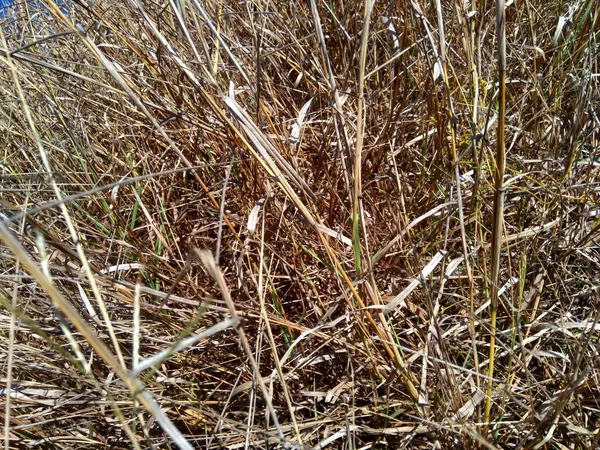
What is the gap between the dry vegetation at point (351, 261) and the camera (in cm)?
65

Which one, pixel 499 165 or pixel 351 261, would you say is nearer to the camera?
pixel 499 165

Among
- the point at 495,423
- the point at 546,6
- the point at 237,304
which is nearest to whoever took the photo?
the point at 495,423

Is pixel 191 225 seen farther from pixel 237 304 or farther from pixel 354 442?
pixel 354 442

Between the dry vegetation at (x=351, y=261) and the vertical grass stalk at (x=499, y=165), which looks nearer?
the vertical grass stalk at (x=499, y=165)

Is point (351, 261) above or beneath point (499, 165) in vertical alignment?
beneath

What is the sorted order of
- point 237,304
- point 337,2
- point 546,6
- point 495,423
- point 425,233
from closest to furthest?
point 495,423, point 237,304, point 425,233, point 546,6, point 337,2

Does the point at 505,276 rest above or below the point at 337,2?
below

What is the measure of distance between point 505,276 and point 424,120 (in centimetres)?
25

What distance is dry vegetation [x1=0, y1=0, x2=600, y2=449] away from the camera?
2.12ft

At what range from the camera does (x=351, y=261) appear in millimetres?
802

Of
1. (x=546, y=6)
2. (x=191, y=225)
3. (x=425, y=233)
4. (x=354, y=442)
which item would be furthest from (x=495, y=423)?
(x=546, y=6)

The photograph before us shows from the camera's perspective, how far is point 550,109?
80cm

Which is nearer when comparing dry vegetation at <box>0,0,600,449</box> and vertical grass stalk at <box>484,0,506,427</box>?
vertical grass stalk at <box>484,0,506,427</box>

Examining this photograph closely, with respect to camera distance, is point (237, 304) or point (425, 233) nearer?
point (237, 304)
